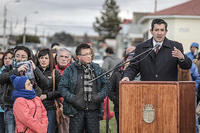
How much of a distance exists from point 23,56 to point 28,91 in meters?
0.78

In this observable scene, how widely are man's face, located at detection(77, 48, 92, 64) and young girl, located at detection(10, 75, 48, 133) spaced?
0.83 m

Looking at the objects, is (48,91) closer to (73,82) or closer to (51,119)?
(51,119)

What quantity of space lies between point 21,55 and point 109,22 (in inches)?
2449

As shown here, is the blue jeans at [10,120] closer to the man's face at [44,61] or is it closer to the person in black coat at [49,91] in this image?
the person in black coat at [49,91]

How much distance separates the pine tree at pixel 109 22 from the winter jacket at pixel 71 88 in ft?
202

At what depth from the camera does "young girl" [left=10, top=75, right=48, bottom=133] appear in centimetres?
457

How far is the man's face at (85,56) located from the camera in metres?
4.82

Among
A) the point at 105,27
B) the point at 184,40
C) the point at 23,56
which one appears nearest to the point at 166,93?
the point at 23,56

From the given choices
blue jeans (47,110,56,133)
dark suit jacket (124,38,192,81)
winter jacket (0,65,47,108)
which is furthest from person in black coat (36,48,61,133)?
dark suit jacket (124,38,192,81)

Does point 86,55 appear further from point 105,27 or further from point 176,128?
point 105,27

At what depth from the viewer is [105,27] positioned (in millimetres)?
67000

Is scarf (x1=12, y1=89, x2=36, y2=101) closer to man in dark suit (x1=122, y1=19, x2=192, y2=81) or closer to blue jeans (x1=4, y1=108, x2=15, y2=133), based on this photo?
blue jeans (x1=4, y1=108, x2=15, y2=133)

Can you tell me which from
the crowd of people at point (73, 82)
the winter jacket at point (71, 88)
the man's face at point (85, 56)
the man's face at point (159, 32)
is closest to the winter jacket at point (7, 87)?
the crowd of people at point (73, 82)

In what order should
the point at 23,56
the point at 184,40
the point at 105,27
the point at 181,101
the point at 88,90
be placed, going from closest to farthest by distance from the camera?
the point at 181,101 < the point at 88,90 < the point at 23,56 < the point at 184,40 < the point at 105,27
